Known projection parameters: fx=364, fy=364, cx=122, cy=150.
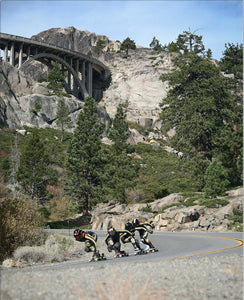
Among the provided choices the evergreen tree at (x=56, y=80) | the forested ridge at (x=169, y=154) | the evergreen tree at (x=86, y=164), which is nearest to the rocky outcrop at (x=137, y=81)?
the evergreen tree at (x=56, y=80)

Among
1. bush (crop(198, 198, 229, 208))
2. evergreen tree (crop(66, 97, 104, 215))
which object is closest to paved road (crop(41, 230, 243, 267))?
bush (crop(198, 198, 229, 208))

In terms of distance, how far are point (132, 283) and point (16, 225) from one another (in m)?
10.3

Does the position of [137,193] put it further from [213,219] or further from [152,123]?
[152,123]

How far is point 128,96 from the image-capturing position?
9900 cm

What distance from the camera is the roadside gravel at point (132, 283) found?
20.8 feet

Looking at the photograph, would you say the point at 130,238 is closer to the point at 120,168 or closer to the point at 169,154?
the point at 120,168

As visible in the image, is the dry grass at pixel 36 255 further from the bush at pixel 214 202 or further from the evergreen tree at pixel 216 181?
the evergreen tree at pixel 216 181

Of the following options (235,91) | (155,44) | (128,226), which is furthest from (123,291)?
(155,44)

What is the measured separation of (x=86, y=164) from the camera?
126 ft

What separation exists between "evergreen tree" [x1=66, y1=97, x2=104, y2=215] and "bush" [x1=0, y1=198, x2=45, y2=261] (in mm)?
20261

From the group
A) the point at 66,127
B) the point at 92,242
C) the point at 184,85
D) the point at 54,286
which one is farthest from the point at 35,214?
the point at 66,127

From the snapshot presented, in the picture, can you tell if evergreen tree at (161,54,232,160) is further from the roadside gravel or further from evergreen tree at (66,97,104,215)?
the roadside gravel

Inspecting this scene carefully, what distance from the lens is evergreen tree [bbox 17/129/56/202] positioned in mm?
35250

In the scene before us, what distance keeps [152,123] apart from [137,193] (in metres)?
45.3
